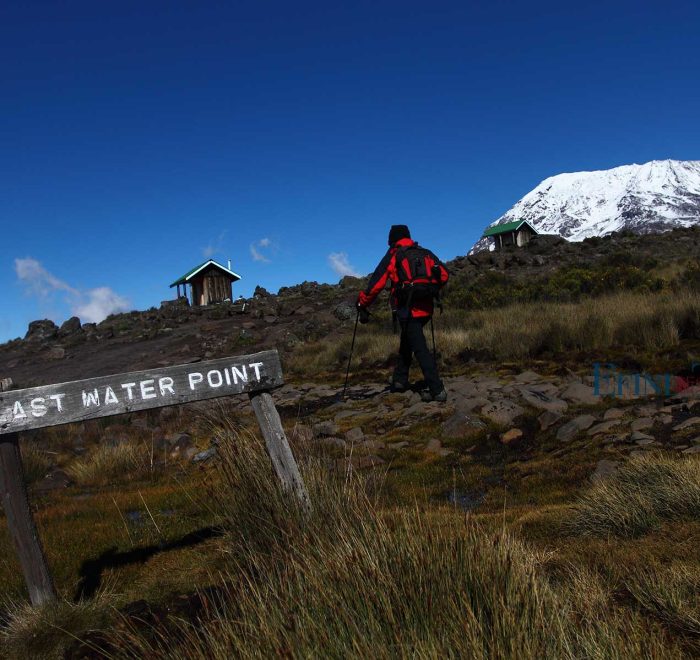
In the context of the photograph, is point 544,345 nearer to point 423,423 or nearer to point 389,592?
point 423,423

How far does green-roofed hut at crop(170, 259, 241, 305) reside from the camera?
37469 mm

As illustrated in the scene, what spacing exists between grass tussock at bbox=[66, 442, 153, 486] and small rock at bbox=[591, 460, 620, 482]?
17.8ft

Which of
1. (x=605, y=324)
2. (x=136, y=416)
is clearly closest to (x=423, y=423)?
(x=605, y=324)

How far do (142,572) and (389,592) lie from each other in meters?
2.81

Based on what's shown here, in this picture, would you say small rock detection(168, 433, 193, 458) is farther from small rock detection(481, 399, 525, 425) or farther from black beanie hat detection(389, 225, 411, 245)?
small rock detection(481, 399, 525, 425)

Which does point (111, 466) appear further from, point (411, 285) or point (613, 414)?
point (613, 414)

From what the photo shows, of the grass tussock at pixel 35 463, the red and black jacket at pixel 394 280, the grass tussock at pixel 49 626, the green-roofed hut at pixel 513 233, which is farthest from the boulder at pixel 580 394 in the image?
the green-roofed hut at pixel 513 233

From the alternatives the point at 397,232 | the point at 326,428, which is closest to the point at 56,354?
the point at 326,428

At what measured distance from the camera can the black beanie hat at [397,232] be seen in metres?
7.80

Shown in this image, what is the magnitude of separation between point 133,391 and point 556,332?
9.01 metres

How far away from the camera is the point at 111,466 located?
807cm

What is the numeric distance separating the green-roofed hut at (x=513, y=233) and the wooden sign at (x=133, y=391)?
136ft

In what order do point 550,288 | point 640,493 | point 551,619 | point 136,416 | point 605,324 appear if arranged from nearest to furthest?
point 551,619 → point 640,493 → point 605,324 → point 136,416 → point 550,288

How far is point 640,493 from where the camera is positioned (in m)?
3.73
